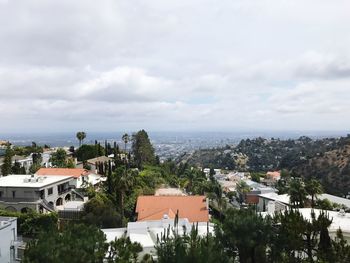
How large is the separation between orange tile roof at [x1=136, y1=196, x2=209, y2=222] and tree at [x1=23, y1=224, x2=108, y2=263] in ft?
76.0

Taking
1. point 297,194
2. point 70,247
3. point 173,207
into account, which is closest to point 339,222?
point 173,207

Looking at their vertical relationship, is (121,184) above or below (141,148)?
below

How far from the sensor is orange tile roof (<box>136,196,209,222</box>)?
41.8 meters

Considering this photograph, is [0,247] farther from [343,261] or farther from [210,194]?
[210,194]

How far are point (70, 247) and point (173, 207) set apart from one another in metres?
27.6

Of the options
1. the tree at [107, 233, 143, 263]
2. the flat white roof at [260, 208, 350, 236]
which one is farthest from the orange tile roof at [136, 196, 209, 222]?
the tree at [107, 233, 143, 263]

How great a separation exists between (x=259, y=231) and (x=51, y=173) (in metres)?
41.2

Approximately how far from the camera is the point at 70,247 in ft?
52.7

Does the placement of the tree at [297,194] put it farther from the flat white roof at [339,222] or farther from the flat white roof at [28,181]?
the flat white roof at [28,181]

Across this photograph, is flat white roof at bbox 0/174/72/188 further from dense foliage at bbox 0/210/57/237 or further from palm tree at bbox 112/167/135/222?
dense foliage at bbox 0/210/57/237

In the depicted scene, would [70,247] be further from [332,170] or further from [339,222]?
[332,170]

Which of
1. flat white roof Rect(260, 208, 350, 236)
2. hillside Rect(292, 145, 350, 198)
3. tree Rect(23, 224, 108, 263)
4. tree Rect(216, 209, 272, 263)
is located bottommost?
hillside Rect(292, 145, 350, 198)

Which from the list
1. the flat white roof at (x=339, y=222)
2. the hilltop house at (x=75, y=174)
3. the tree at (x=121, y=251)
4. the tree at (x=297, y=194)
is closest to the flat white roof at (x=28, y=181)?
the hilltop house at (x=75, y=174)

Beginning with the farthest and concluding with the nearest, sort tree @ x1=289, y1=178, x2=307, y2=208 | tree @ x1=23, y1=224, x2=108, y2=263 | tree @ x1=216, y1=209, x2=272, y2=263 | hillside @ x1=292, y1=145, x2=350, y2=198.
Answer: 1. hillside @ x1=292, y1=145, x2=350, y2=198
2. tree @ x1=289, y1=178, x2=307, y2=208
3. tree @ x1=216, y1=209, x2=272, y2=263
4. tree @ x1=23, y1=224, x2=108, y2=263
